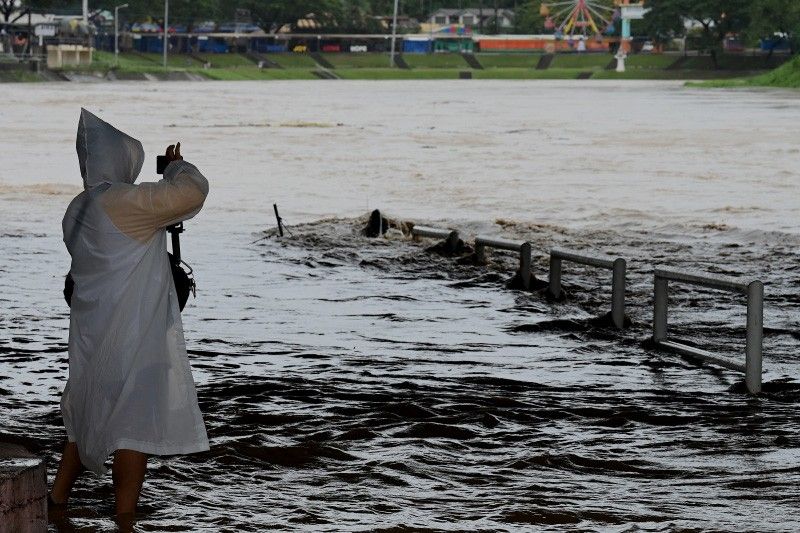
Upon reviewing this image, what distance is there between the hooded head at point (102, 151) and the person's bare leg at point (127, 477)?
1.07 meters

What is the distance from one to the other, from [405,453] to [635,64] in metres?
144

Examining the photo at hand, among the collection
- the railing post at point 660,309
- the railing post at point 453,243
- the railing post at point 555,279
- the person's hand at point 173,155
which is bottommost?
the railing post at point 453,243

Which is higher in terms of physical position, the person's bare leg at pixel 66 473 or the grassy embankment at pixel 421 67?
the person's bare leg at pixel 66 473

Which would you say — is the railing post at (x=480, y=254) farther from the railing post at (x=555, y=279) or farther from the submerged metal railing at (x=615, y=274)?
the submerged metal railing at (x=615, y=274)

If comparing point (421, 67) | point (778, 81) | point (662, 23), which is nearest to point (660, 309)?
point (778, 81)

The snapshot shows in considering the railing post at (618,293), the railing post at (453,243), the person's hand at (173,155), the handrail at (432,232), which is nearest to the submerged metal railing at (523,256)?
the railing post at (453,243)

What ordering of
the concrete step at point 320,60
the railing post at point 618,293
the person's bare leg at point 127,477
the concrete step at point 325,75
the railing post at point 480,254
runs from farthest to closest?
1. the concrete step at point 320,60
2. the concrete step at point 325,75
3. the railing post at point 480,254
4. the railing post at point 618,293
5. the person's bare leg at point 127,477

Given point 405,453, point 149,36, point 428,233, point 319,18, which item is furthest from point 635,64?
point 405,453

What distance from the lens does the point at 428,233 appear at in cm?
1783

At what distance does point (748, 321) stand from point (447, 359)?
7.32ft

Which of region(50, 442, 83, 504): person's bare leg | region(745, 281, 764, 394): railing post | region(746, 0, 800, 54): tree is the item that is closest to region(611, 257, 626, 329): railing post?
region(745, 281, 764, 394): railing post

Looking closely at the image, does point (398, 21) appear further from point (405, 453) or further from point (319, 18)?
point (405, 453)

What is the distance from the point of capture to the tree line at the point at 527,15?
412 feet

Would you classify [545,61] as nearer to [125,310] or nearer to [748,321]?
[748,321]
